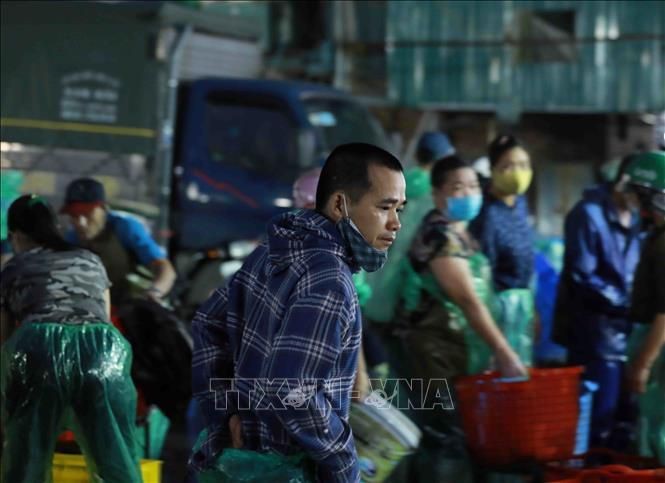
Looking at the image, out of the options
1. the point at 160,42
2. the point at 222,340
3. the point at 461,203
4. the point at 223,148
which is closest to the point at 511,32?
the point at 223,148

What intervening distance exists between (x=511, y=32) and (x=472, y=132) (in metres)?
7.42

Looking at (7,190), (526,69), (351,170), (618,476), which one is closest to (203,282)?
(7,190)

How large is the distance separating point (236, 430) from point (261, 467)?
19cm

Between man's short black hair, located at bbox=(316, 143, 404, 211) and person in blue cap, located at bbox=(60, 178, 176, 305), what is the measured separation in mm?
3857

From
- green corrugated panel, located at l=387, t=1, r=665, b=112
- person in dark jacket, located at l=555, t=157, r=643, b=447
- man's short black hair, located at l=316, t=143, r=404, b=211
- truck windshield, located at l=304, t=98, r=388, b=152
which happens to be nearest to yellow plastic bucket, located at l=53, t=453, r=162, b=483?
man's short black hair, located at l=316, t=143, r=404, b=211

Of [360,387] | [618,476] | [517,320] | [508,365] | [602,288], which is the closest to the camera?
[618,476]

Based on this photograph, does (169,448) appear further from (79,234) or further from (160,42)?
(160,42)

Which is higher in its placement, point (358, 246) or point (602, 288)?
point (358, 246)

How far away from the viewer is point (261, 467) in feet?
12.3

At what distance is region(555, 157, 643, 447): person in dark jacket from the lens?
7426 mm

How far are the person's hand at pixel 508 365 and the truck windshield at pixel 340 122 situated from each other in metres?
7.05

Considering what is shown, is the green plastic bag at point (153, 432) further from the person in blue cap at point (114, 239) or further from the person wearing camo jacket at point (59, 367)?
the person wearing camo jacket at point (59, 367)

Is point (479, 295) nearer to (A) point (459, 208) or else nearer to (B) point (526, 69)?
(A) point (459, 208)

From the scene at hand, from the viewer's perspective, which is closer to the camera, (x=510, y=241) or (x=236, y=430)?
(x=236, y=430)
